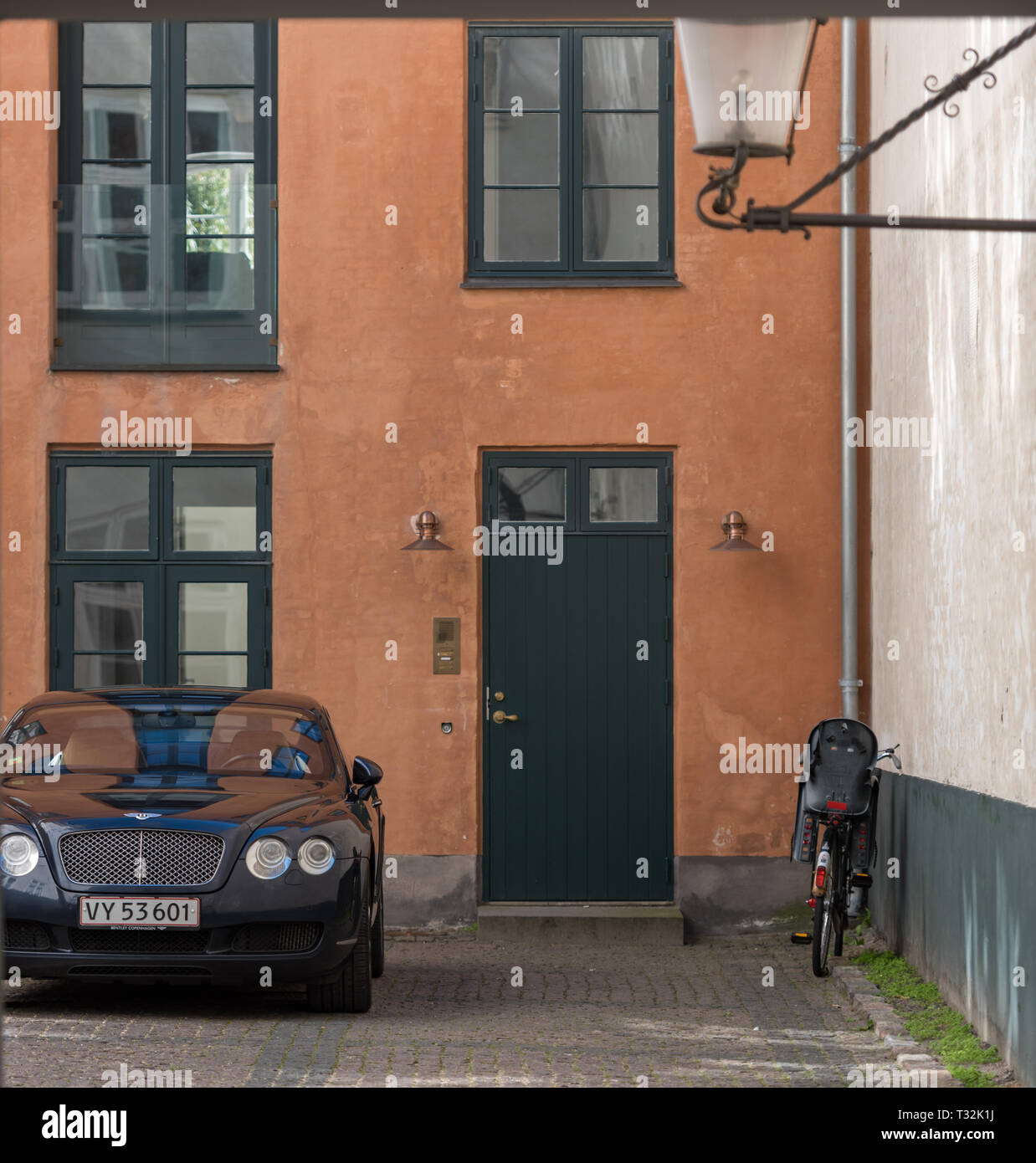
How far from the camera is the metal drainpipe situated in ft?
39.3

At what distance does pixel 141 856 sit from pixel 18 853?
0.59 metres

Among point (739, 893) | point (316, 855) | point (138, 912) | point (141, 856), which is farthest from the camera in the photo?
point (739, 893)

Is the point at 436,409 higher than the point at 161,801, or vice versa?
the point at 436,409

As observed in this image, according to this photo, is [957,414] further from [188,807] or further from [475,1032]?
[188,807]

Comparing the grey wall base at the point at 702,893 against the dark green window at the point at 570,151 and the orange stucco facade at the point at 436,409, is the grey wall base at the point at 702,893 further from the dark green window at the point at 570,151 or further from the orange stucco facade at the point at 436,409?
the dark green window at the point at 570,151

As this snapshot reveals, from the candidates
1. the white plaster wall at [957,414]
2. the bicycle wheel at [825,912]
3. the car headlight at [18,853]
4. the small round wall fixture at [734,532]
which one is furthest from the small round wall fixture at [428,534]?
the car headlight at [18,853]

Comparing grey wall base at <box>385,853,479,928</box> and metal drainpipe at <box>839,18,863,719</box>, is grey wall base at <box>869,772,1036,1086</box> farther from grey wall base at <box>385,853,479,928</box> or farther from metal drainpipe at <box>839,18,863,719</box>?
grey wall base at <box>385,853,479,928</box>

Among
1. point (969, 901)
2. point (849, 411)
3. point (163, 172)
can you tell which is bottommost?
point (969, 901)

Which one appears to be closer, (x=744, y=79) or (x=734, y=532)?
(x=744, y=79)

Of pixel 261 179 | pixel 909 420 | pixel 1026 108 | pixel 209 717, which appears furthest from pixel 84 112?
pixel 1026 108

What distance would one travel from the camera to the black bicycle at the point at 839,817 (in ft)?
32.6

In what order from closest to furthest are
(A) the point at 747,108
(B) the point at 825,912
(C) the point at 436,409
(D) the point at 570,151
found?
(A) the point at 747,108 < (B) the point at 825,912 < (C) the point at 436,409 < (D) the point at 570,151

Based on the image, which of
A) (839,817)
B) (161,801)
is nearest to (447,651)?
(839,817)

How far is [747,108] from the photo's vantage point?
502 cm
